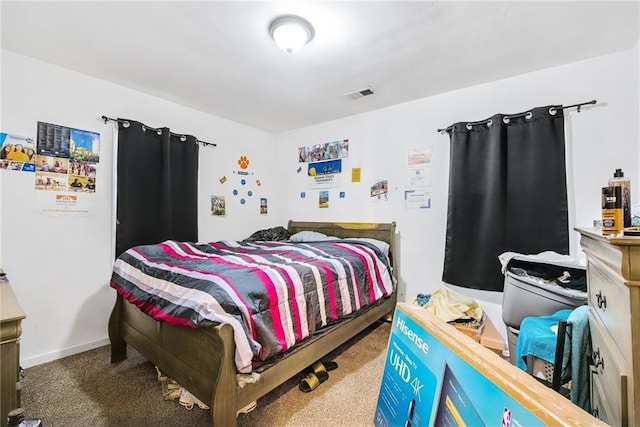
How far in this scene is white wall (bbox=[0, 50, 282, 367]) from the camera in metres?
2.18

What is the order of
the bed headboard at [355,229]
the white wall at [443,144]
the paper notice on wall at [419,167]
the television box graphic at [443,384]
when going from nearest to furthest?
the television box graphic at [443,384] → the white wall at [443,144] → the paper notice on wall at [419,167] → the bed headboard at [355,229]

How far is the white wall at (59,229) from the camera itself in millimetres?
2180

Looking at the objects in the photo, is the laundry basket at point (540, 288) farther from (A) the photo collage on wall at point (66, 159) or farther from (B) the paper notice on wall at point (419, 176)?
(A) the photo collage on wall at point (66, 159)

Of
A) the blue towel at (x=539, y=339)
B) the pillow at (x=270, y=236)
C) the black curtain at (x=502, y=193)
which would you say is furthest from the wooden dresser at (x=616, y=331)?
the pillow at (x=270, y=236)

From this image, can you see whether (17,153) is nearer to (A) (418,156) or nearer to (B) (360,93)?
(B) (360,93)

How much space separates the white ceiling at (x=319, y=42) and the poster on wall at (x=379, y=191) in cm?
94

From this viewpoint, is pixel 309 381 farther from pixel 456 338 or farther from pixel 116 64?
pixel 116 64

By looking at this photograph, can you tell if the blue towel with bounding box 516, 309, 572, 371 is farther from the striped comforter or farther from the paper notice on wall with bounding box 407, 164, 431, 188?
the paper notice on wall with bounding box 407, 164, 431, 188

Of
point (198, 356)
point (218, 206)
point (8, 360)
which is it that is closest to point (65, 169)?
point (218, 206)

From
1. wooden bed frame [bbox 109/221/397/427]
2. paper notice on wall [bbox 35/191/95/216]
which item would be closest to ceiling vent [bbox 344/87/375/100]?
wooden bed frame [bbox 109/221/397/427]

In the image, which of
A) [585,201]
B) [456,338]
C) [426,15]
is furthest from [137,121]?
[585,201]

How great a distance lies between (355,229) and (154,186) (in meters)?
2.17

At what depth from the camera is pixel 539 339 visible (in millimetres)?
1376

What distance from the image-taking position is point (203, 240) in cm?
337
